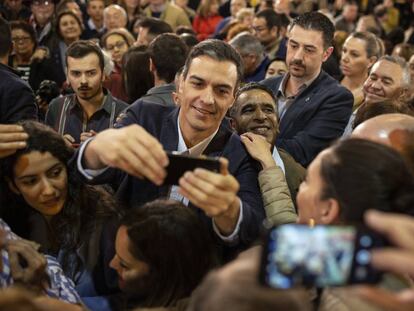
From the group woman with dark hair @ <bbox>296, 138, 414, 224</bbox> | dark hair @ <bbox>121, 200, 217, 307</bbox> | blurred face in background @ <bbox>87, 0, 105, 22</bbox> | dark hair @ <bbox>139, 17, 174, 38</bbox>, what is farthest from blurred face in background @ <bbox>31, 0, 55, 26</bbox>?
woman with dark hair @ <bbox>296, 138, 414, 224</bbox>

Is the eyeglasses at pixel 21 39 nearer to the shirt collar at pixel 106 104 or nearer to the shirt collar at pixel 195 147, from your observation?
the shirt collar at pixel 106 104

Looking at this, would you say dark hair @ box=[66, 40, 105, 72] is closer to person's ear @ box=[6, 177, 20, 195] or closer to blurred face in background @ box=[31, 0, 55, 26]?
person's ear @ box=[6, 177, 20, 195]

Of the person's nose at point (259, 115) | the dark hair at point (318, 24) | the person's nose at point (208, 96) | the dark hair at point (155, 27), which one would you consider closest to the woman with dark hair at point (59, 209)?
the person's nose at point (208, 96)

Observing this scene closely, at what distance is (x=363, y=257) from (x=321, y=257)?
7cm

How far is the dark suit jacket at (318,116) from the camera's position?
11.8 feet

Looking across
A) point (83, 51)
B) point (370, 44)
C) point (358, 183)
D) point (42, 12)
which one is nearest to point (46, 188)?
point (358, 183)

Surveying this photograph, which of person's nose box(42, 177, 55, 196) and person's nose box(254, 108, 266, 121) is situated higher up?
person's nose box(254, 108, 266, 121)

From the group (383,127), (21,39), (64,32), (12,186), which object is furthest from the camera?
(64,32)

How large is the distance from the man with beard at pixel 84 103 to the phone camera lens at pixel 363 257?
2893 mm

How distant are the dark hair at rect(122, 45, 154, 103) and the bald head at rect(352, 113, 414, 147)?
229cm

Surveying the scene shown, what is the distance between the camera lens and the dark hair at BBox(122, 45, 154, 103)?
4.25 meters

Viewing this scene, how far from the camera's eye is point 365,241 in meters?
1.21

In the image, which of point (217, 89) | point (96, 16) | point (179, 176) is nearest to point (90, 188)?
point (217, 89)

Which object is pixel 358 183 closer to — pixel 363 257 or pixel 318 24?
pixel 363 257
